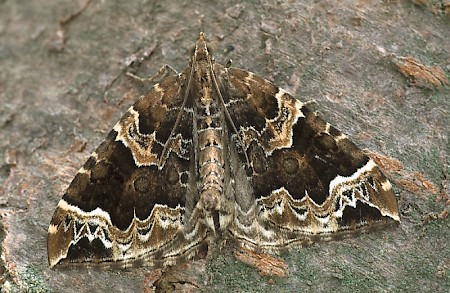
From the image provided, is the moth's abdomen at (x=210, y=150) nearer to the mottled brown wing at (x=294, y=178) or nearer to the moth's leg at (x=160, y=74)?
the mottled brown wing at (x=294, y=178)

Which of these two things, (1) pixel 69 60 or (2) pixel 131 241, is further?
(1) pixel 69 60

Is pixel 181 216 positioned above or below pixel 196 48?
below

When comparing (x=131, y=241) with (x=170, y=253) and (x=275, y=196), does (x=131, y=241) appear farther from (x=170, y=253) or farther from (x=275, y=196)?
(x=275, y=196)

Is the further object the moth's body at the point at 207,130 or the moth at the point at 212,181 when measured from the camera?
the moth's body at the point at 207,130

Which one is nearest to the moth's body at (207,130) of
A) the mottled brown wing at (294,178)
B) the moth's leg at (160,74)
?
the mottled brown wing at (294,178)

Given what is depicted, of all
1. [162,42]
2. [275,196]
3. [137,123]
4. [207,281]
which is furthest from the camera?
[162,42]

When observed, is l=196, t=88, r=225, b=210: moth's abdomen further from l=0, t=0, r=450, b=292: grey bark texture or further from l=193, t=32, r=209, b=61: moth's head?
l=0, t=0, r=450, b=292: grey bark texture

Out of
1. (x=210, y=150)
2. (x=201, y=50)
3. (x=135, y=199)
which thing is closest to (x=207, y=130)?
(x=210, y=150)

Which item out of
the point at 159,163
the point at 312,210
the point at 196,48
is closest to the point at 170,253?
the point at 159,163
